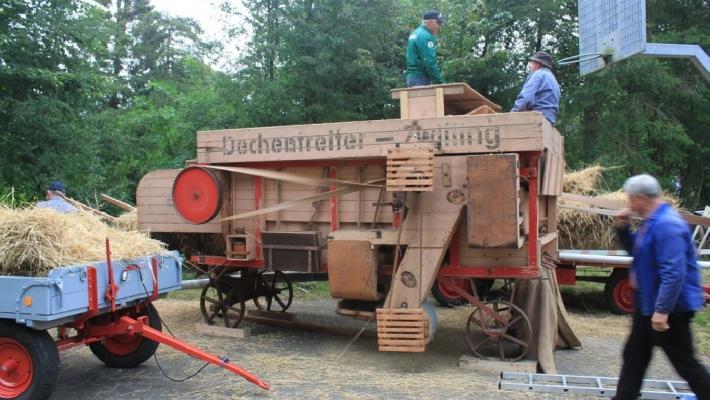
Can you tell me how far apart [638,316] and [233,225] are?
4518mm

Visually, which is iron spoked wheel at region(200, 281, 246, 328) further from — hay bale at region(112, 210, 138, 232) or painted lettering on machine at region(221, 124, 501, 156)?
painted lettering on machine at region(221, 124, 501, 156)

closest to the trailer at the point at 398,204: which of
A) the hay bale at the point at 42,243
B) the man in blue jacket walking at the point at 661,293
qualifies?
the man in blue jacket walking at the point at 661,293

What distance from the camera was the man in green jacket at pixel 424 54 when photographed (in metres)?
6.69


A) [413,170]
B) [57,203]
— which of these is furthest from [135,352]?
[413,170]

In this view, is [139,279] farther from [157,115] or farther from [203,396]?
[157,115]

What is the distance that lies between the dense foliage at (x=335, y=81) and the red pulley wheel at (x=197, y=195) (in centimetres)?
623

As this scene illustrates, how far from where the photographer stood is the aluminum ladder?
4438mm

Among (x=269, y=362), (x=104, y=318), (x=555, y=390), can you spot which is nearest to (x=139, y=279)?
(x=104, y=318)

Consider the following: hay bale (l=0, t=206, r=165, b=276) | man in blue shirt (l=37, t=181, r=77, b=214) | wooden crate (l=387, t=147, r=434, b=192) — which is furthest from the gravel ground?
wooden crate (l=387, t=147, r=434, b=192)

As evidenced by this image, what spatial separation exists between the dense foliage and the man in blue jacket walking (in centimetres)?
1047

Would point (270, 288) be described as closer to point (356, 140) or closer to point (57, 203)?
point (57, 203)

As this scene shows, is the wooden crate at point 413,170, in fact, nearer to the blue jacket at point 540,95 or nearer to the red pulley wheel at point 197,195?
the blue jacket at point 540,95

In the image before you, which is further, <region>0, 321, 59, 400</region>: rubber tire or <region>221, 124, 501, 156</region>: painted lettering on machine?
<region>221, 124, 501, 156</region>: painted lettering on machine

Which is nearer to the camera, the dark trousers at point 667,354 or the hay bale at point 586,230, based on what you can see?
the dark trousers at point 667,354
